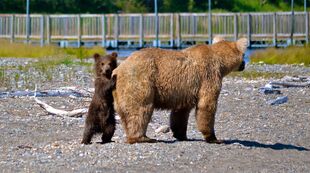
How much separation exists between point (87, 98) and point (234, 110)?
293cm

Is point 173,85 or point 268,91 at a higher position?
point 173,85

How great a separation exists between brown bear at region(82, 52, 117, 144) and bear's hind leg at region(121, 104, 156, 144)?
25 cm

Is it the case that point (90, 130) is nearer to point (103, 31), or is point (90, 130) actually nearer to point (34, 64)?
point (34, 64)

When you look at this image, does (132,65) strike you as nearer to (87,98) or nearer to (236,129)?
(236,129)

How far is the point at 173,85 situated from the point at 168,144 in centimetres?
81

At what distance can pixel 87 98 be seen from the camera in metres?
20.7

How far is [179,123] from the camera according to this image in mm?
14734

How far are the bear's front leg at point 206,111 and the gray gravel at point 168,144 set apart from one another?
226 millimetres

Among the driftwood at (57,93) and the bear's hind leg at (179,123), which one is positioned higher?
the bear's hind leg at (179,123)

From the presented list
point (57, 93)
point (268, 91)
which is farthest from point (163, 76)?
point (268, 91)

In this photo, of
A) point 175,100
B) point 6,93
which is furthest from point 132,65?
point 6,93

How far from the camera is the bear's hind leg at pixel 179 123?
14.7m

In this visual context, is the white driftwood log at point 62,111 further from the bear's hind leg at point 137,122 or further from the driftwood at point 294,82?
the driftwood at point 294,82

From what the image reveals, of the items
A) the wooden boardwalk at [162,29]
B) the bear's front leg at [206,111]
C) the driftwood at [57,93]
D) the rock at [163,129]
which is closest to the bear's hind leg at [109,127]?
the bear's front leg at [206,111]
